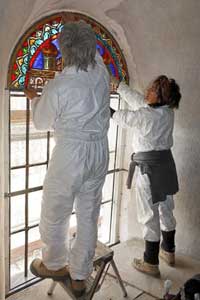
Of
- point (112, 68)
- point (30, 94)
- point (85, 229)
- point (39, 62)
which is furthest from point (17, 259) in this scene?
point (112, 68)

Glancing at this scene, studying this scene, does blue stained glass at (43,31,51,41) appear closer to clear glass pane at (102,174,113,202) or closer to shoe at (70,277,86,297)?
clear glass pane at (102,174,113,202)

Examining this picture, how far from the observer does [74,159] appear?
158 cm

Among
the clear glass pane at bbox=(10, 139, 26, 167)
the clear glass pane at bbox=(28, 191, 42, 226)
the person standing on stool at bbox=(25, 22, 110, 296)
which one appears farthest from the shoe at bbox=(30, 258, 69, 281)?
the clear glass pane at bbox=(10, 139, 26, 167)

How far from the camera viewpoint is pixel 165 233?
241 cm

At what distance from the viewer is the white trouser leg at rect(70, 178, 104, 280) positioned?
1.67m

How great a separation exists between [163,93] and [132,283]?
117cm

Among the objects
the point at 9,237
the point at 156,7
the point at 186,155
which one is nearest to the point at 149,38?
the point at 156,7

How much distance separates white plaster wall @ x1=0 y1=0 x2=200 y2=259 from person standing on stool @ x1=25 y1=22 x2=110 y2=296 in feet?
2.22

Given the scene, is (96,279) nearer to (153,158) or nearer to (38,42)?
(153,158)

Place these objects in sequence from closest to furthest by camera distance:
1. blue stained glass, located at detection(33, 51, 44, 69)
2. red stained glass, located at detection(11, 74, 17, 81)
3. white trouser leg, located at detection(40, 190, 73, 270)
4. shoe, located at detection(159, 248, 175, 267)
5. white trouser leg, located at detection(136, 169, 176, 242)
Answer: white trouser leg, located at detection(40, 190, 73, 270) < red stained glass, located at detection(11, 74, 17, 81) < blue stained glass, located at detection(33, 51, 44, 69) < white trouser leg, located at detection(136, 169, 176, 242) < shoe, located at detection(159, 248, 175, 267)

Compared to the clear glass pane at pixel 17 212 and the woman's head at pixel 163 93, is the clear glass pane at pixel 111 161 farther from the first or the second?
the clear glass pane at pixel 17 212

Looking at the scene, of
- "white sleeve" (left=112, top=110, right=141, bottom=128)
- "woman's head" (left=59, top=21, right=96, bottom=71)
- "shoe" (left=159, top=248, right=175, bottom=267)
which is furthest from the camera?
"shoe" (left=159, top=248, right=175, bottom=267)

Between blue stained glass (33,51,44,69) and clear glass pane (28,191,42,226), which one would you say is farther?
clear glass pane (28,191,42,226)

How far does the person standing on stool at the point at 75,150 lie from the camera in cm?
154
